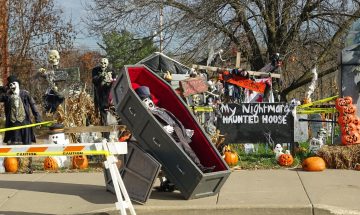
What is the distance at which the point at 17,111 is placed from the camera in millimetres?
11102

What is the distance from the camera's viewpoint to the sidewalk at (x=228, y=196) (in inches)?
287

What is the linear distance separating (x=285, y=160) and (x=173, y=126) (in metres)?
3.54

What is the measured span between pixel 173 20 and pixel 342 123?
12115 mm

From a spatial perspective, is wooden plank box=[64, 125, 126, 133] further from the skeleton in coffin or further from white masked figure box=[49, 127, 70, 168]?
the skeleton in coffin

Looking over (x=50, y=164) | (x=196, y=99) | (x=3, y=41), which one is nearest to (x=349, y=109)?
(x=50, y=164)

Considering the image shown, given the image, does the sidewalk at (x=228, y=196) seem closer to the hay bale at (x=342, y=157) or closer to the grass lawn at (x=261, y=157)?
the hay bale at (x=342, y=157)

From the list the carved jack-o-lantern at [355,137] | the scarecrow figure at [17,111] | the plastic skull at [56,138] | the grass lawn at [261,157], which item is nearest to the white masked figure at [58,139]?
the plastic skull at [56,138]

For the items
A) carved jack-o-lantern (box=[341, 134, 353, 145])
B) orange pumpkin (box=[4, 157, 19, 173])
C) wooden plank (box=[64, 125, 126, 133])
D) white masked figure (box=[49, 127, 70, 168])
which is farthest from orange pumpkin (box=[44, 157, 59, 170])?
carved jack-o-lantern (box=[341, 134, 353, 145])

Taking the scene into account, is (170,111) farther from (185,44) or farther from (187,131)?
(185,44)

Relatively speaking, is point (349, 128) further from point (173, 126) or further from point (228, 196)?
point (173, 126)

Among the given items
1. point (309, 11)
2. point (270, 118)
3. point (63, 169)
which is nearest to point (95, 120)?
point (63, 169)

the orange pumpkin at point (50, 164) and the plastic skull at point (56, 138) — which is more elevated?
the plastic skull at point (56, 138)

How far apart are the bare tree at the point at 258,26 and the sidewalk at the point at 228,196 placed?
11.4 m

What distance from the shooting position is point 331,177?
Answer: 9344mm
